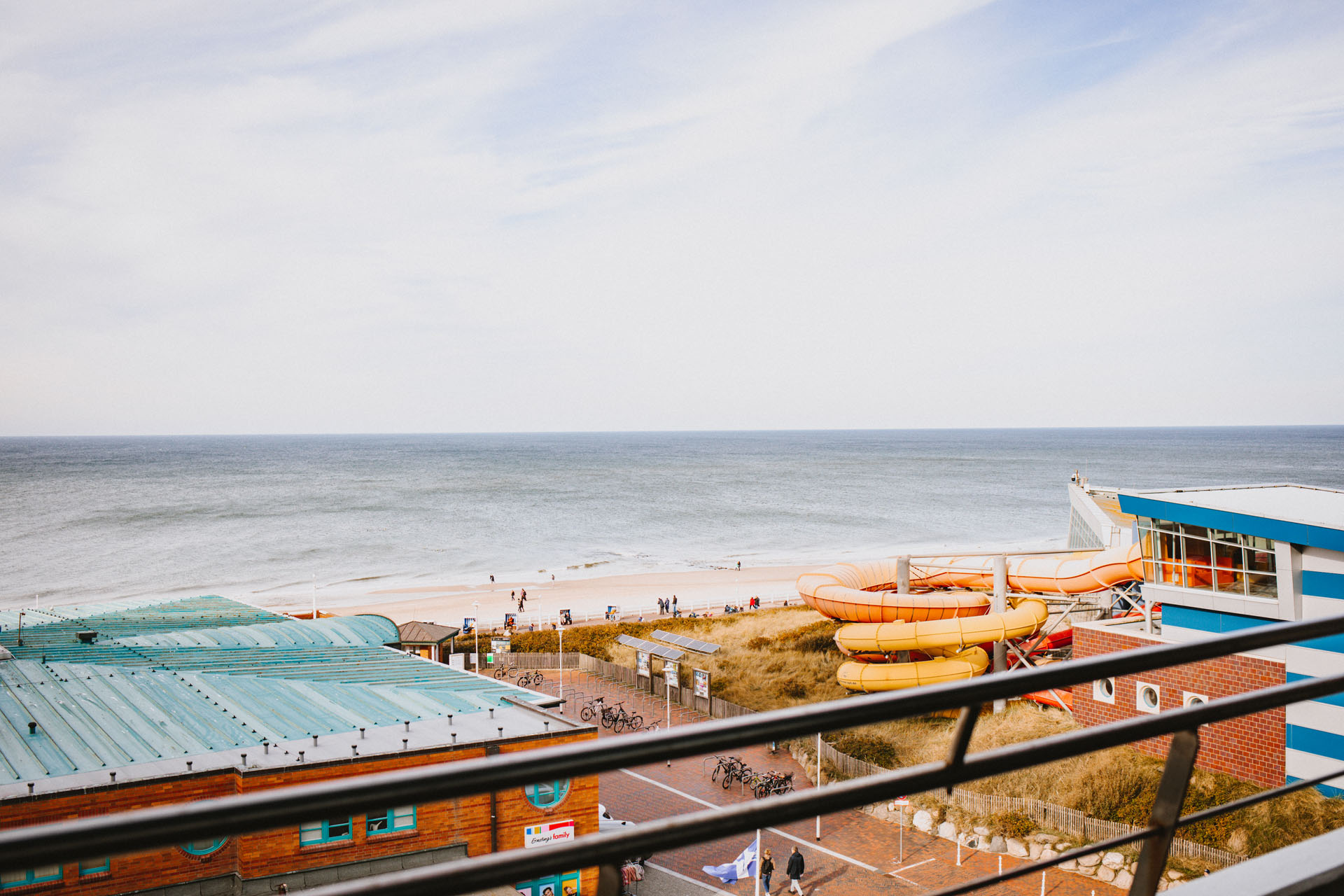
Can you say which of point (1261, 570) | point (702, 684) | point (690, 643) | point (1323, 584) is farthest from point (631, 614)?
point (1323, 584)

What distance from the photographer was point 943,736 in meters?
21.2

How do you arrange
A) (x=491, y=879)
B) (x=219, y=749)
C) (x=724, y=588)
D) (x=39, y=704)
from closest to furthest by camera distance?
(x=491, y=879) < (x=219, y=749) < (x=39, y=704) < (x=724, y=588)

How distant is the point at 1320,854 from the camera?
6.62 feet

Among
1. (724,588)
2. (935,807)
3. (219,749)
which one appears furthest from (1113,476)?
(219,749)

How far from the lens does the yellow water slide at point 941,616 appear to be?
2317 cm

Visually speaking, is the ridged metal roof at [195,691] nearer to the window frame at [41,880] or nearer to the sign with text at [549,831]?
the window frame at [41,880]

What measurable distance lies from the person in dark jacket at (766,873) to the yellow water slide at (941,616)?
838cm

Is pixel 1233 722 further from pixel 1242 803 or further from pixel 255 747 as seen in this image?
pixel 1242 803

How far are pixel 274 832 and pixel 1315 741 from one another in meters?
17.4

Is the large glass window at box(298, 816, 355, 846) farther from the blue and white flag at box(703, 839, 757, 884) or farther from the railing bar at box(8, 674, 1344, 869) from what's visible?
the railing bar at box(8, 674, 1344, 869)

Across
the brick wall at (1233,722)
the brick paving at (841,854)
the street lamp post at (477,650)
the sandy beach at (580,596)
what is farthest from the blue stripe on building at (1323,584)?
the sandy beach at (580,596)

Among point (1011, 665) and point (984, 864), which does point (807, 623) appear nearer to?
point (1011, 665)

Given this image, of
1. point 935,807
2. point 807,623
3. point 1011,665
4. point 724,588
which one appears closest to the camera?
point 935,807

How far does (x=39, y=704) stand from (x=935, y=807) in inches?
625
